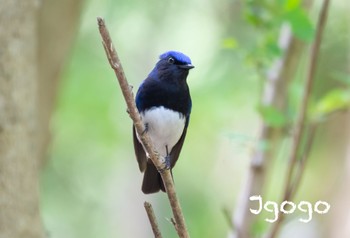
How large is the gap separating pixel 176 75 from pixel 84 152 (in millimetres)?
6890

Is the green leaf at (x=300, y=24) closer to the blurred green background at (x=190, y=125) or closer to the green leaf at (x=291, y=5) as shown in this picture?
the green leaf at (x=291, y=5)

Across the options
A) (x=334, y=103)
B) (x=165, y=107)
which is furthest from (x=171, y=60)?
(x=334, y=103)

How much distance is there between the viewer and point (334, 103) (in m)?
3.79

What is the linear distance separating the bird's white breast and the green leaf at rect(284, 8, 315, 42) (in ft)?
2.06

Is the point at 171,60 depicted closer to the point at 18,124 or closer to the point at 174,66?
the point at 174,66

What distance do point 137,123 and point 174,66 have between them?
0.81 metres

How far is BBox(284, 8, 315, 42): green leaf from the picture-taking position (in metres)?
3.11

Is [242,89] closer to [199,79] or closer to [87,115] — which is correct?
[199,79]

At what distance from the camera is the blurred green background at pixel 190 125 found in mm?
7434

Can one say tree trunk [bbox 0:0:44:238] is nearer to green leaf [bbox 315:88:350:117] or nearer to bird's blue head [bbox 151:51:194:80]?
bird's blue head [bbox 151:51:194:80]

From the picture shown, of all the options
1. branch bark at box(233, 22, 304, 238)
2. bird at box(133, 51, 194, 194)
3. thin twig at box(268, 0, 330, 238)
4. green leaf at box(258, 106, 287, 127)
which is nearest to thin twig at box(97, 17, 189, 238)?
bird at box(133, 51, 194, 194)

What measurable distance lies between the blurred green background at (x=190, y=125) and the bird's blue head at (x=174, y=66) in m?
3.89

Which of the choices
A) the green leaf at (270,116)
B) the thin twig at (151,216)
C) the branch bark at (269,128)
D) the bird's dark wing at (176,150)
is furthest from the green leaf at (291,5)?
the thin twig at (151,216)

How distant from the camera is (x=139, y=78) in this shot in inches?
349
